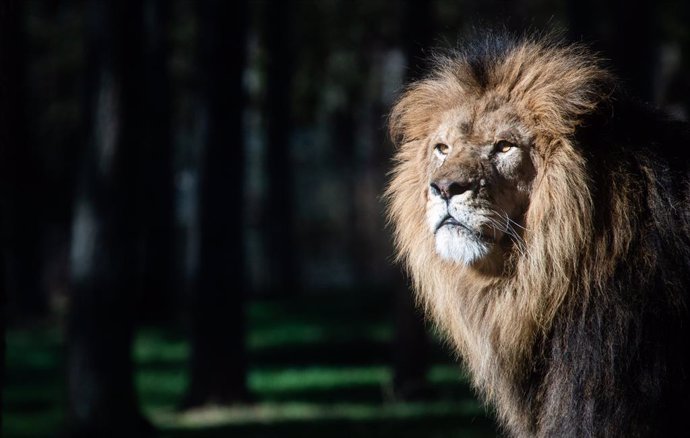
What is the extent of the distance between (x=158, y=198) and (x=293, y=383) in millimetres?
6826

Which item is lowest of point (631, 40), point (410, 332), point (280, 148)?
point (410, 332)

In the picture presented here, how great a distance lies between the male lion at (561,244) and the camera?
12.9 feet

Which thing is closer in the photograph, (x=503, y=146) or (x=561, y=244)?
(x=561, y=244)

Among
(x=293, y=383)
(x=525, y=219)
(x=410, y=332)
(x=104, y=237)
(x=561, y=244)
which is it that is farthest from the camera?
(x=293, y=383)

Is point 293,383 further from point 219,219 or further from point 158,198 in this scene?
point 158,198

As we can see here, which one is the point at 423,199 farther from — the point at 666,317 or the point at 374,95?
the point at 374,95

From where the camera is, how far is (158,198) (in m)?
18.4

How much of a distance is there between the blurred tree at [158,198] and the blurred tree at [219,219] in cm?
646

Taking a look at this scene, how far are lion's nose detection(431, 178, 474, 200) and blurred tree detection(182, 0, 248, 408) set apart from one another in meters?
6.79

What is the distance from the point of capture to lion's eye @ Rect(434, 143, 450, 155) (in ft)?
14.7

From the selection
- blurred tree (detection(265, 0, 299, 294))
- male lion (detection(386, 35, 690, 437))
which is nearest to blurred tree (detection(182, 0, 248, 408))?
male lion (detection(386, 35, 690, 437))

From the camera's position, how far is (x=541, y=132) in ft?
14.0

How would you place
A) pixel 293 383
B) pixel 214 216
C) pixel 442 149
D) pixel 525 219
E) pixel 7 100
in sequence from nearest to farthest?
pixel 525 219 → pixel 442 149 → pixel 7 100 → pixel 214 216 → pixel 293 383

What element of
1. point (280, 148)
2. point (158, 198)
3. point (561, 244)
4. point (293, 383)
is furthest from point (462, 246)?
point (280, 148)
